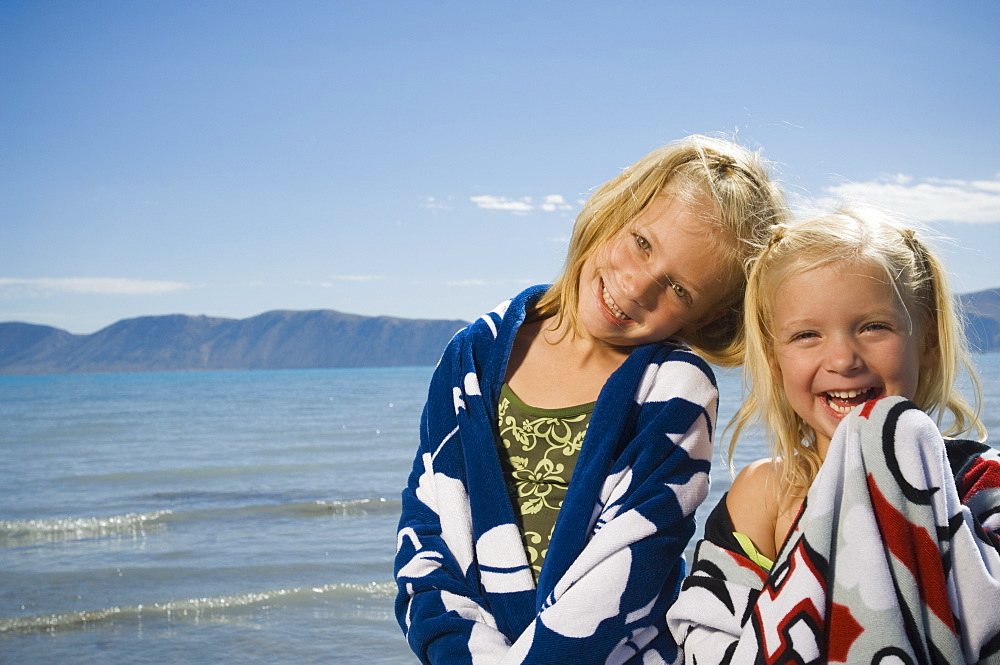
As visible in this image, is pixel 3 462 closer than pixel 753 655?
No

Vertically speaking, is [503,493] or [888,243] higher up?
[888,243]

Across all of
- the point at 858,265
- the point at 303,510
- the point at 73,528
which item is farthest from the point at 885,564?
the point at 73,528

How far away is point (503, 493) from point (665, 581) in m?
0.41

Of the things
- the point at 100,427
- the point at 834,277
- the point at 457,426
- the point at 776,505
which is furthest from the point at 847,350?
the point at 100,427

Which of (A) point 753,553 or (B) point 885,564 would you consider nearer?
(B) point 885,564

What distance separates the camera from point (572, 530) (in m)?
1.82

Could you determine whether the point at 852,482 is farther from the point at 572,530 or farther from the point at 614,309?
the point at 614,309

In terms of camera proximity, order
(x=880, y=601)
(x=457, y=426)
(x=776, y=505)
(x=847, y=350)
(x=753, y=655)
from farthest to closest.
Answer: (x=457, y=426)
(x=776, y=505)
(x=847, y=350)
(x=753, y=655)
(x=880, y=601)

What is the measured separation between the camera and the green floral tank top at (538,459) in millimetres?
1985

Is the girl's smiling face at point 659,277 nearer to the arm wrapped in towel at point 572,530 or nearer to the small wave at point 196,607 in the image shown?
the arm wrapped in towel at point 572,530

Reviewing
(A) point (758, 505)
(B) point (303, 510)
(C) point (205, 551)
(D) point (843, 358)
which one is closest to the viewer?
(D) point (843, 358)

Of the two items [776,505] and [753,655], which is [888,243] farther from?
[753,655]

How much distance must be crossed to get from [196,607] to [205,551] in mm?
1914

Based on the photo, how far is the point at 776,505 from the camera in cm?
176
